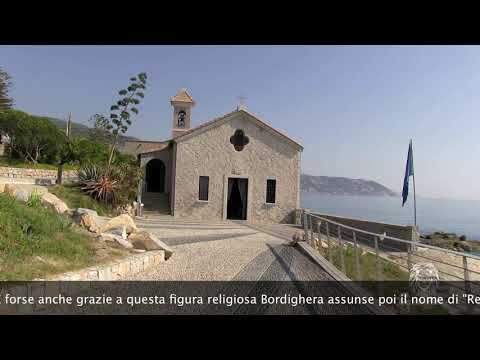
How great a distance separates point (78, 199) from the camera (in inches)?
486

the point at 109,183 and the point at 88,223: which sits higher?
the point at 109,183

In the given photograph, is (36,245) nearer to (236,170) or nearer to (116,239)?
(116,239)

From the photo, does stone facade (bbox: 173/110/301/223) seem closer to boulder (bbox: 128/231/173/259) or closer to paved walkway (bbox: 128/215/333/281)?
paved walkway (bbox: 128/215/333/281)

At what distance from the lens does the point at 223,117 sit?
17.7 m

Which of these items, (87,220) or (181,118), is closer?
(87,220)

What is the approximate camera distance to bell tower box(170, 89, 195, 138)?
2259 centimetres

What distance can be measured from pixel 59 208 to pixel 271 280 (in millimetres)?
5759

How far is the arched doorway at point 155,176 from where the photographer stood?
2208 cm

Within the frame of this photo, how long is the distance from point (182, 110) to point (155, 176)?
5.38m

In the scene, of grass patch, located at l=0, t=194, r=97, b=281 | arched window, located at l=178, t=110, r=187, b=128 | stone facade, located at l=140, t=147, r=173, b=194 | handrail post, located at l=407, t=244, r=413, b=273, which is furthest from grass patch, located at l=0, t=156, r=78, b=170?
handrail post, located at l=407, t=244, r=413, b=273

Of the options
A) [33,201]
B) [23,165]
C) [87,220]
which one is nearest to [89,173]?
[33,201]
